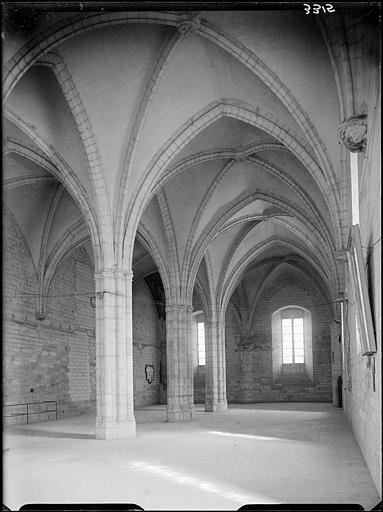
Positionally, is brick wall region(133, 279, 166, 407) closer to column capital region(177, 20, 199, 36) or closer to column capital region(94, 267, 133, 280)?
column capital region(94, 267, 133, 280)

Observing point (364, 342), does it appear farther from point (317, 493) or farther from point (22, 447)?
point (22, 447)

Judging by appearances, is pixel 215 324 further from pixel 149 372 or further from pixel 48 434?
pixel 48 434

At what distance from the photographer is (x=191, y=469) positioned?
904 cm

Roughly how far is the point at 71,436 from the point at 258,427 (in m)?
5.03

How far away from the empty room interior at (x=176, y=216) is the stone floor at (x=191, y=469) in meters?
0.06

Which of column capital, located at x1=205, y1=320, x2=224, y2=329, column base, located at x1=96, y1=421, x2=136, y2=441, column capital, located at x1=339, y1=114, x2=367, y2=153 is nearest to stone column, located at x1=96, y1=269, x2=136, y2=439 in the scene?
column base, located at x1=96, y1=421, x2=136, y2=441

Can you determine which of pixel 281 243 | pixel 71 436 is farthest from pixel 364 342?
pixel 281 243

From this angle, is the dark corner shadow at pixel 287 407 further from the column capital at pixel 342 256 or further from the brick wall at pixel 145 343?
the column capital at pixel 342 256

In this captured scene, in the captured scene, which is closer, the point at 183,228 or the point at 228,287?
the point at 183,228

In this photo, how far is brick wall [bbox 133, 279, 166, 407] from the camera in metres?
31.1

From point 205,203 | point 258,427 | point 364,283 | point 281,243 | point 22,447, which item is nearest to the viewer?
point 364,283

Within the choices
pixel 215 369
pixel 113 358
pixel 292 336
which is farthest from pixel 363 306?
pixel 292 336

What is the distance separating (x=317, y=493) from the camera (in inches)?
271

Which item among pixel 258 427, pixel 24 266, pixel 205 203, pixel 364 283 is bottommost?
pixel 258 427
